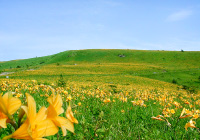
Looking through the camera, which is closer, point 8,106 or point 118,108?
point 8,106

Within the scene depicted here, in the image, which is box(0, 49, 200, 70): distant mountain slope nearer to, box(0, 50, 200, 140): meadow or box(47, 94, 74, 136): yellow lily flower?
box(0, 50, 200, 140): meadow

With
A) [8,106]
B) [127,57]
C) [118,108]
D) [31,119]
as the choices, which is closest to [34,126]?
[31,119]

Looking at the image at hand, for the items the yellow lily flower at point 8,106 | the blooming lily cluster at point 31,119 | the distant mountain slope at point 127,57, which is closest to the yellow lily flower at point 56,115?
the blooming lily cluster at point 31,119

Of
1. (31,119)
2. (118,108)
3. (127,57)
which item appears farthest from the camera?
(127,57)

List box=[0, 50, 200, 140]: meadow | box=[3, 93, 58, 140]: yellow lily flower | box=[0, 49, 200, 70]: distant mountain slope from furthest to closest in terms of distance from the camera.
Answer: box=[0, 49, 200, 70]: distant mountain slope, box=[0, 50, 200, 140]: meadow, box=[3, 93, 58, 140]: yellow lily flower

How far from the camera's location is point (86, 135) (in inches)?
88.5

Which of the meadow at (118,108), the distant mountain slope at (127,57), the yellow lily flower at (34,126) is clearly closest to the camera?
the yellow lily flower at (34,126)

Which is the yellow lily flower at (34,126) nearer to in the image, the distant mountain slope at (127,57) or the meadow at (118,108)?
the meadow at (118,108)

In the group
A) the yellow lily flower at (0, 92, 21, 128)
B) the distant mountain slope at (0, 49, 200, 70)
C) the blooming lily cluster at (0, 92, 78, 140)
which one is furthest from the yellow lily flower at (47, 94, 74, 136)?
the distant mountain slope at (0, 49, 200, 70)

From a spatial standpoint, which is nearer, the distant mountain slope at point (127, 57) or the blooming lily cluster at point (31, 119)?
the blooming lily cluster at point (31, 119)

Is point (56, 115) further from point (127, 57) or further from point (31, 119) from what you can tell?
point (127, 57)

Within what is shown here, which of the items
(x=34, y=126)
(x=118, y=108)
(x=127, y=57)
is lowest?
(x=118, y=108)

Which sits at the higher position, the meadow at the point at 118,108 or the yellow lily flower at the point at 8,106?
the yellow lily flower at the point at 8,106

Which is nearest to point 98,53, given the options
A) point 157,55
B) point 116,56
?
point 116,56
